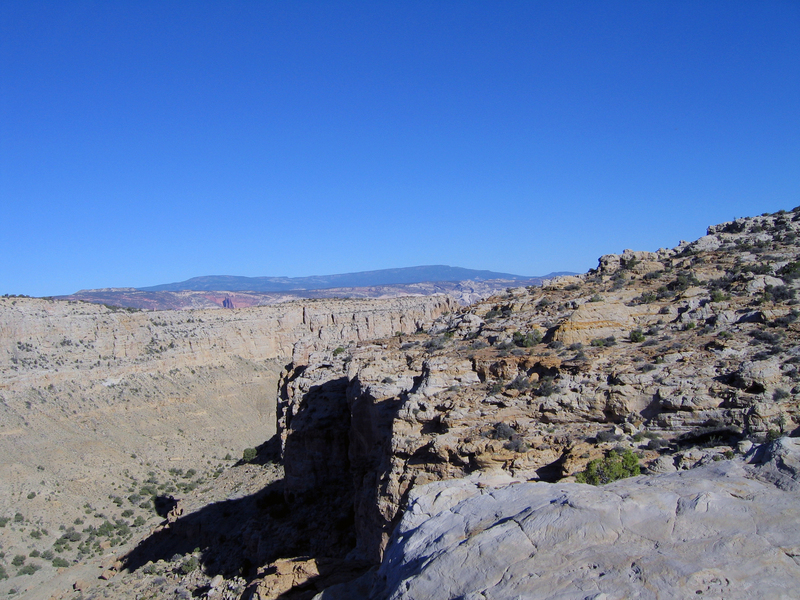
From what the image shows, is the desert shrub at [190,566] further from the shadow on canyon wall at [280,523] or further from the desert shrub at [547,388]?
the desert shrub at [547,388]

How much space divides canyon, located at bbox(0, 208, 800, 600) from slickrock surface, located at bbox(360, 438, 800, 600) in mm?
29

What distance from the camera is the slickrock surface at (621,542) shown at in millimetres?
6645

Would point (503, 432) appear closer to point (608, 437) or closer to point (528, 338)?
point (608, 437)

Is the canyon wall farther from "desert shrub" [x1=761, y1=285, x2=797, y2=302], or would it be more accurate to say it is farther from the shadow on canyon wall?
"desert shrub" [x1=761, y1=285, x2=797, y2=302]

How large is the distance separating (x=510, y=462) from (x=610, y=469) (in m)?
2.09

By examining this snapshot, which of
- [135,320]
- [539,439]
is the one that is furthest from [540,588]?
[135,320]

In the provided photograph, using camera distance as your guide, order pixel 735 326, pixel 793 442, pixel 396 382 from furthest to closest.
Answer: pixel 396 382, pixel 735 326, pixel 793 442

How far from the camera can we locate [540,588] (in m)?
6.94

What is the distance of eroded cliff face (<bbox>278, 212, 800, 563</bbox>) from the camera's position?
42.7 feet

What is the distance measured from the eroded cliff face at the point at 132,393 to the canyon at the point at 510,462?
0.35 metres

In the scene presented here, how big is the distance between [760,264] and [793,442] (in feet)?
53.7

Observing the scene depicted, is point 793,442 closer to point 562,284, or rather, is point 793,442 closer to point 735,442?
point 735,442

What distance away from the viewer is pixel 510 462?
12969mm

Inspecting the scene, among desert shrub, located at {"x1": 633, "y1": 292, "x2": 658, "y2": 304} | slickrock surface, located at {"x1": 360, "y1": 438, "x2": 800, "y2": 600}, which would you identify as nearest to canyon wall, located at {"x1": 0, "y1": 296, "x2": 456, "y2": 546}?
desert shrub, located at {"x1": 633, "y1": 292, "x2": 658, "y2": 304}
